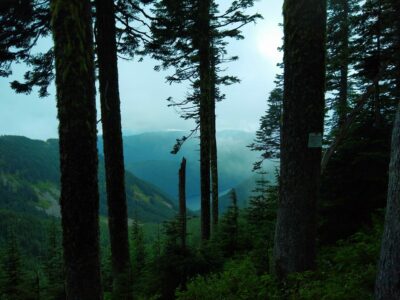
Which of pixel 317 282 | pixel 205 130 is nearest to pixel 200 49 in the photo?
pixel 205 130

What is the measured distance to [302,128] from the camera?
195 inches

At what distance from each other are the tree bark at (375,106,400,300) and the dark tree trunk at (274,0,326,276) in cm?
144

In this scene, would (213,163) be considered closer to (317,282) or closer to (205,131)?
(205,131)

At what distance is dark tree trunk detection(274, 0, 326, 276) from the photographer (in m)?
4.91

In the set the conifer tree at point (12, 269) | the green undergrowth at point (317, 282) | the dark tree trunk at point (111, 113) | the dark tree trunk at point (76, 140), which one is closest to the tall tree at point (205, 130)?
the dark tree trunk at point (111, 113)

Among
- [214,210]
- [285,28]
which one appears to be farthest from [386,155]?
[214,210]

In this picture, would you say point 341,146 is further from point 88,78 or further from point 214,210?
point 214,210

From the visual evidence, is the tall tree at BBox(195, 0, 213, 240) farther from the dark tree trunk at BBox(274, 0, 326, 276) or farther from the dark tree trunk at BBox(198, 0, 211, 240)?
the dark tree trunk at BBox(274, 0, 326, 276)

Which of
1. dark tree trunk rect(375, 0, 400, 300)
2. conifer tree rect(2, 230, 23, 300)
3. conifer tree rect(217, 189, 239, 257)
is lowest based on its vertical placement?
conifer tree rect(2, 230, 23, 300)

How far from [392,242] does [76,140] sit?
12.9 feet

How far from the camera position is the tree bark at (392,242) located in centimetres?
339

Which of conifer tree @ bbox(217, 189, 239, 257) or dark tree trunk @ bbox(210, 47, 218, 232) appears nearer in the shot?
conifer tree @ bbox(217, 189, 239, 257)

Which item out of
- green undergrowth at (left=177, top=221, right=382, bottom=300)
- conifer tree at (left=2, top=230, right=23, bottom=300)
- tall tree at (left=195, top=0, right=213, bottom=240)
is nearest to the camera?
green undergrowth at (left=177, top=221, right=382, bottom=300)

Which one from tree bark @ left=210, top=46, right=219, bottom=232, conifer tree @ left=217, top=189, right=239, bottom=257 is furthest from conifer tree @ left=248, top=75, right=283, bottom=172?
conifer tree @ left=217, top=189, right=239, bottom=257
